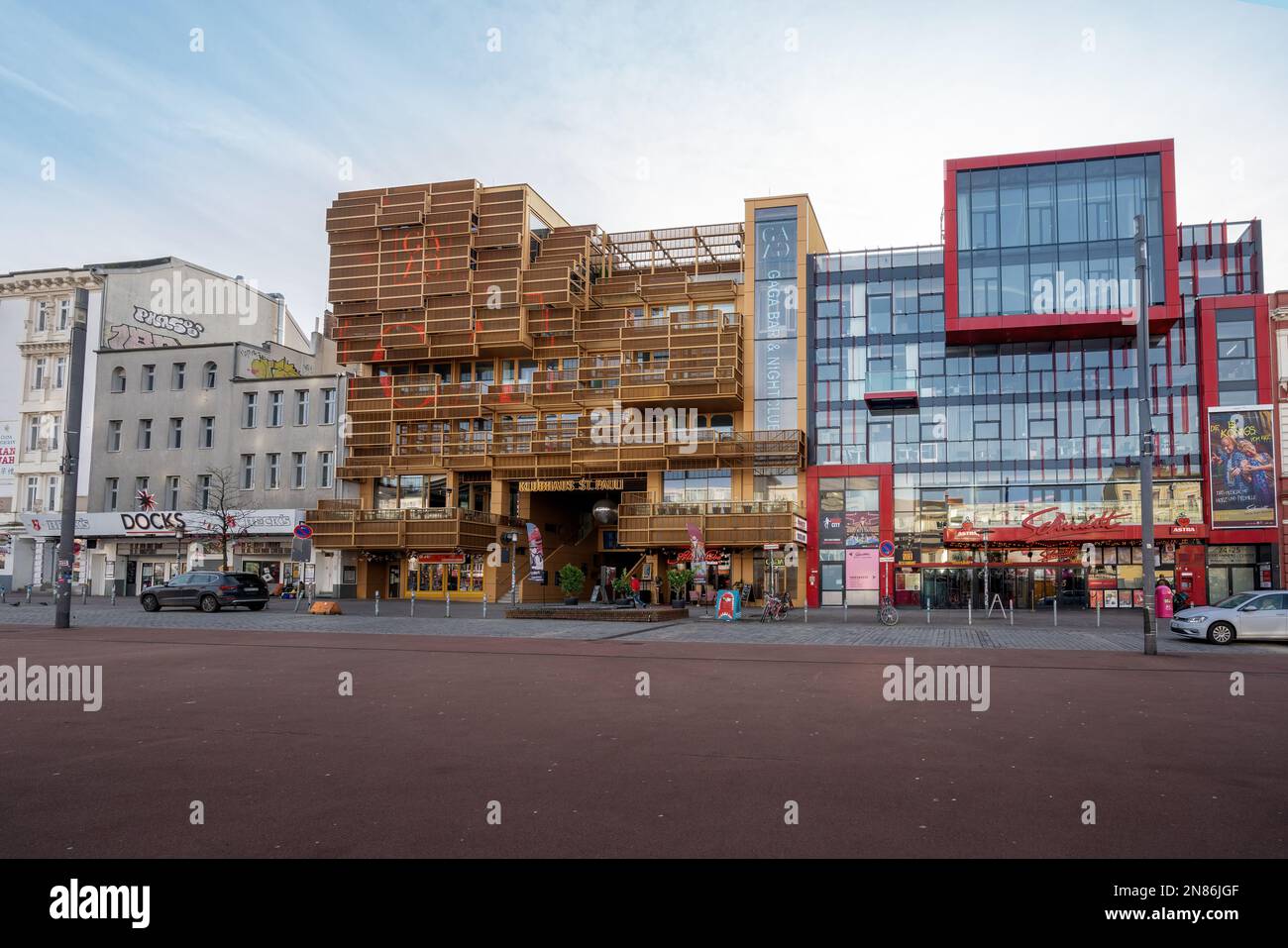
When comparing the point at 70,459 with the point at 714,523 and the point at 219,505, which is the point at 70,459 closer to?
the point at 219,505

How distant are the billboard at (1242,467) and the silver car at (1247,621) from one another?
22998mm

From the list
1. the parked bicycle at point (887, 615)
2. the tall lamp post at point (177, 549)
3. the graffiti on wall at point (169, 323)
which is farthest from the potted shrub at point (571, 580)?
the graffiti on wall at point (169, 323)

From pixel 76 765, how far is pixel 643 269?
47.9 meters

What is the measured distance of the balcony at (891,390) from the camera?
48.9 meters

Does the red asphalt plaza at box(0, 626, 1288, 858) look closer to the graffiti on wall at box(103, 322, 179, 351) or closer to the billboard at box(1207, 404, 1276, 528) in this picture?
the billboard at box(1207, 404, 1276, 528)

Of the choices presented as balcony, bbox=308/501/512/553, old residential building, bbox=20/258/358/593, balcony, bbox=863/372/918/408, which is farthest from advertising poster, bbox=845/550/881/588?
old residential building, bbox=20/258/358/593

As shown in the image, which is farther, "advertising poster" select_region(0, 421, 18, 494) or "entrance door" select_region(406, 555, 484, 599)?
"advertising poster" select_region(0, 421, 18, 494)

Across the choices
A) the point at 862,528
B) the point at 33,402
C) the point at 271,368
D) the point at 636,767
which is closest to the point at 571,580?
the point at 862,528

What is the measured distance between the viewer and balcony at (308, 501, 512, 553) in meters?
49.3

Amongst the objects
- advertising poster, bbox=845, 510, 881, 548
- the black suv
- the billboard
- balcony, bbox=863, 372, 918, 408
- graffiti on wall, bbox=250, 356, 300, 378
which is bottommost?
the black suv

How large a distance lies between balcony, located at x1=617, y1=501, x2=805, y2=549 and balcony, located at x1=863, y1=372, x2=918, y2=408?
6.85 meters

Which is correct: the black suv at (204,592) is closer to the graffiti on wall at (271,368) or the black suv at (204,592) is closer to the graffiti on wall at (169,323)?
the graffiti on wall at (271,368)
